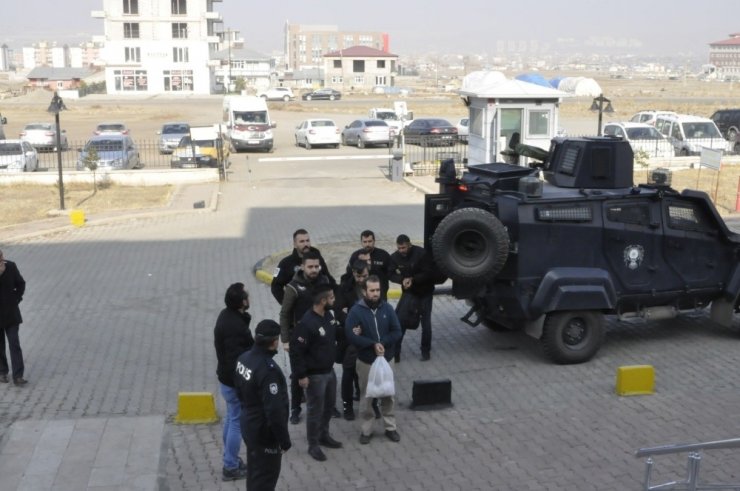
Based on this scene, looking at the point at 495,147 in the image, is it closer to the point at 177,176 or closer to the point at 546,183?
the point at 177,176

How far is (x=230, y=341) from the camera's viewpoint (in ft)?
24.4

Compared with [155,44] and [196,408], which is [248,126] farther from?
[155,44]

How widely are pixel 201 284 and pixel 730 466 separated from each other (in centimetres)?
922

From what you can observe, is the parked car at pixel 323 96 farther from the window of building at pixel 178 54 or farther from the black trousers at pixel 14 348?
the black trousers at pixel 14 348

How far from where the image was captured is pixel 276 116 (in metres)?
59.1

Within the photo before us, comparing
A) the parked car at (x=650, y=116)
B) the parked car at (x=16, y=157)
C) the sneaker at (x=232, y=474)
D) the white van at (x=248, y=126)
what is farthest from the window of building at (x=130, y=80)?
the sneaker at (x=232, y=474)

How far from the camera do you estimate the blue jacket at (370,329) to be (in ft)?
27.1

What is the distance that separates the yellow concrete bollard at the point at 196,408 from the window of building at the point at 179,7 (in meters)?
83.7

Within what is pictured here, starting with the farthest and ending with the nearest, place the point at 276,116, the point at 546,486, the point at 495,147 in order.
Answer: the point at 276,116, the point at 495,147, the point at 546,486

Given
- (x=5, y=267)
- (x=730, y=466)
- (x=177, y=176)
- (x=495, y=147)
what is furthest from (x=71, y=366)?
(x=177, y=176)

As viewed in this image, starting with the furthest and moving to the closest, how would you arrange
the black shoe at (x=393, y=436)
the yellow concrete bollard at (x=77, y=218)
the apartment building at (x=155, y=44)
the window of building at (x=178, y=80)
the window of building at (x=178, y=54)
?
1. the window of building at (x=178, y=80)
2. the window of building at (x=178, y=54)
3. the apartment building at (x=155, y=44)
4. the yellow concrete bollard at (x=77, y=218)
5. the black shoe at (x=393, y=436)

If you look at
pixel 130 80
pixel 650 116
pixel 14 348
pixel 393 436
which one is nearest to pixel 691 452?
pixel 393 436

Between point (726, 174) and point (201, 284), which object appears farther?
point (726, 174)

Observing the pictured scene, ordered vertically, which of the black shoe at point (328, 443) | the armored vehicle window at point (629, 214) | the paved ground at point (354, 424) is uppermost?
the armored vehicle window at point (629, 214)
